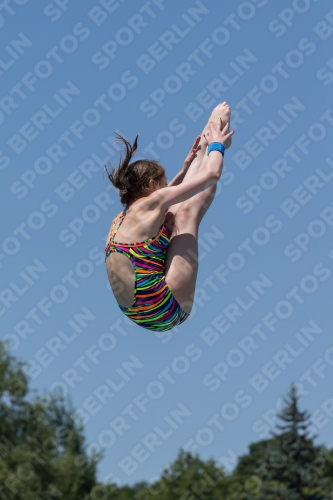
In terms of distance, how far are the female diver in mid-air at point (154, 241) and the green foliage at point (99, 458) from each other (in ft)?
112

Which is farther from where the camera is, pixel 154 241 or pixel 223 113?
pixel 223 113

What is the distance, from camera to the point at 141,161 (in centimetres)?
767

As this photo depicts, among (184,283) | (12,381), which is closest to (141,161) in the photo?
(184,283)

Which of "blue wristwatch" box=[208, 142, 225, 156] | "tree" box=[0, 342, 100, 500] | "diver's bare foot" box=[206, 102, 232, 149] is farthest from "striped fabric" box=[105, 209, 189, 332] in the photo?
"tree" box=[0, 342, 100, 500]

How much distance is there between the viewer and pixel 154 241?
7551mm

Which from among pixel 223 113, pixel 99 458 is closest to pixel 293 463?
pixel 99 458

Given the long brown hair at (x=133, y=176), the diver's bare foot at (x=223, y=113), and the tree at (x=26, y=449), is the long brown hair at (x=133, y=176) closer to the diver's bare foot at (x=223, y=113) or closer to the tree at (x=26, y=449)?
the diver's bare foot at (x=223, y=113)

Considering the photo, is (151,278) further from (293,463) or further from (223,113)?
(293,463)

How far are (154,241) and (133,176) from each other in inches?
21.0

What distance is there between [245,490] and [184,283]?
54.0 meters

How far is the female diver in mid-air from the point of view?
748cm

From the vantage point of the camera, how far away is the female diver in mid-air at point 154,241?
24.5 ft

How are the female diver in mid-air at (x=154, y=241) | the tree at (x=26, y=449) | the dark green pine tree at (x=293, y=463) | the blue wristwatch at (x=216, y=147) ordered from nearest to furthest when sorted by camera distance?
the female diver in mid-air at (x=154, y=241) < the blue wristwatch at (x=216, y=147) < the tree at (x=26, y=449) < the dark green pine tree at (x=293, y=463)

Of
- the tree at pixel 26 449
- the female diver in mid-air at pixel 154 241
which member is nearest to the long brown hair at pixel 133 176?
the female diver in mid-air at pixel 154 241
